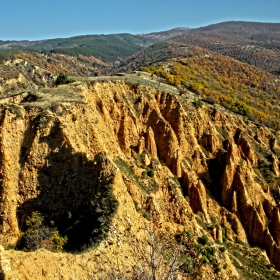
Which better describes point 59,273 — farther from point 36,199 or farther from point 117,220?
point 36,199

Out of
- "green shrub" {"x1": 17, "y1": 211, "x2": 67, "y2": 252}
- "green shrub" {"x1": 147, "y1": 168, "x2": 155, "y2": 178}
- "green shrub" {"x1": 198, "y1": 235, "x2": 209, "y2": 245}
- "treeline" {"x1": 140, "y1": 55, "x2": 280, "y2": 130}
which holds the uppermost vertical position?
"treeline" {"x1": 140, "y1": 55, "x2": 280, "y2": 130}

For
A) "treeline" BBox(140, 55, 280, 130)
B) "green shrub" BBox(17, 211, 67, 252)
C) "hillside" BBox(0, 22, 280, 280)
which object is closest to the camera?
"hillside" BBox(0, 22, 280, 280)

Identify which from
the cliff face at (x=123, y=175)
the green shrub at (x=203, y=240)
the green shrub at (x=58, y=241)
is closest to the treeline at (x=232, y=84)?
the cliff face at (x=123, y=175)

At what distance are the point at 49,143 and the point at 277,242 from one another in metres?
30.4

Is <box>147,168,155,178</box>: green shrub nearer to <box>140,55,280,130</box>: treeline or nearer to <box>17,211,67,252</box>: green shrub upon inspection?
<box>17,211,67,252</box>: green shrub

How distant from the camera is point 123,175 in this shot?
2678 centimetres

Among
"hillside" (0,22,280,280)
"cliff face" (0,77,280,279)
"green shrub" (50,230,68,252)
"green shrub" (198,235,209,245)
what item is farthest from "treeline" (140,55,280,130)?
"green shrub" (50,230,68,252)


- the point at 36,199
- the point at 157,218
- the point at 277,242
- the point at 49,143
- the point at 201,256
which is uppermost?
the point at 49,143

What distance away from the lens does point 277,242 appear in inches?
1566

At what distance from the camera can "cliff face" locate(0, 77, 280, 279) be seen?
2108 cm

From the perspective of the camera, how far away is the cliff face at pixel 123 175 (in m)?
21.1

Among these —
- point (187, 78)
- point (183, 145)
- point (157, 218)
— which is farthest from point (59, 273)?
point (187, 78)

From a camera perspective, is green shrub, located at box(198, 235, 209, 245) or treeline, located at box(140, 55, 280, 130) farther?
treeline, located at box(140, 55, 280, 130)

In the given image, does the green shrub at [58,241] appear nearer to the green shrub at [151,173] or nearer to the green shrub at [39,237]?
the green shrub at [39,237]
